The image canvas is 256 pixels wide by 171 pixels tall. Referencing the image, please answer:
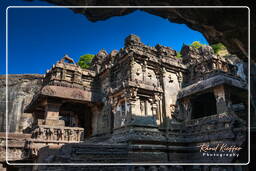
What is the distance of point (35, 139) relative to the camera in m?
11.7

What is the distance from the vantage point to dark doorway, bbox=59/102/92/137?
1900 centimetres

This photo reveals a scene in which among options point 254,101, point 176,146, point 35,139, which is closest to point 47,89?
point 35,139

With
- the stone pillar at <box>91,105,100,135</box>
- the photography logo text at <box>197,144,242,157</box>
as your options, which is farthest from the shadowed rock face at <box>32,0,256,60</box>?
the stone pillar at <box>91,105,100,135</box>

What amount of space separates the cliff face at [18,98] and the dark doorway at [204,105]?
21334 mm

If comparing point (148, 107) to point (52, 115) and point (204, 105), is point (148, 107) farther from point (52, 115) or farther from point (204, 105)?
point (52, 115)

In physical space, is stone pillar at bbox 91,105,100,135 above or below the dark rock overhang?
below

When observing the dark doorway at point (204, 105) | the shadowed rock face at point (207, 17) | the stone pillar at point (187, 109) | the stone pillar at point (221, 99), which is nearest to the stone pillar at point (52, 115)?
the stone pillar at point (187, 109)

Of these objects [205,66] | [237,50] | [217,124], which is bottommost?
[217,124]

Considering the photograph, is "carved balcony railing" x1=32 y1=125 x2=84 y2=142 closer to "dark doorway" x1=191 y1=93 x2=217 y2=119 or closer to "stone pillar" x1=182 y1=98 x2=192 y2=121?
"stone pillar" x1=182 y1=98 x2=192 y2=121

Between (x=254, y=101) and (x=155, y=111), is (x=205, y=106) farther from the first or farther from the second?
(x=254, y=101)

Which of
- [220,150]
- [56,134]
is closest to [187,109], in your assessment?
[220,150]

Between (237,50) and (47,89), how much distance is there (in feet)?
43.9

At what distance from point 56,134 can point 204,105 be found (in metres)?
11.0

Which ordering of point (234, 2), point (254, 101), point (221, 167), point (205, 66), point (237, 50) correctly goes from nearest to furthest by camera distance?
point (234, 2) → point (237, 50) → point (254, 101) → point (221, 167) → point (205, 66)
